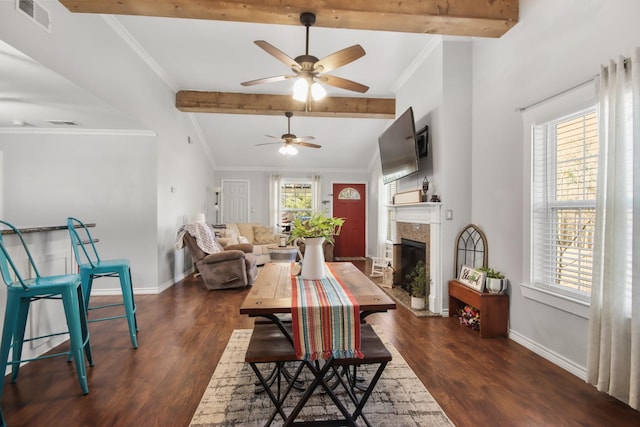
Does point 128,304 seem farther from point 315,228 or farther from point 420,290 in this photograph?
point 420,290

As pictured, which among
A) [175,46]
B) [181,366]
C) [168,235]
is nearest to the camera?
[181,366]

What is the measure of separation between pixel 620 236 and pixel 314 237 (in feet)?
5.97

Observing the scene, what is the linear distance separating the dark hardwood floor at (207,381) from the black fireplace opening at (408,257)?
46.4 inches

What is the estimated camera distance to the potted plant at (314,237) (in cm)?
198

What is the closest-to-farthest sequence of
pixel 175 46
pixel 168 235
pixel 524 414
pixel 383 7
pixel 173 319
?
pixel 524 414 < pixel 383 7 < pixel 173 319 < pixel 175 46 < pixel 168 235

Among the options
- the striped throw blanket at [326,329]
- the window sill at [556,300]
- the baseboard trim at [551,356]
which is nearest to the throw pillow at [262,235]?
the baseboard trim at [551,356]

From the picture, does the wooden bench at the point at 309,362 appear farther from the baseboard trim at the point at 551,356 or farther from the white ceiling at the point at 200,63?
the white ceiling at the point at 200,63

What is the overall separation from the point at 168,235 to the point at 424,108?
13.6ft

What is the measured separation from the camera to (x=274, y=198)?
25.2ft

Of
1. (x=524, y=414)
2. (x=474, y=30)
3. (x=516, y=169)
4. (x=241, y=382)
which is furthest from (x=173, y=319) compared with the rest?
(x=474, y=30)

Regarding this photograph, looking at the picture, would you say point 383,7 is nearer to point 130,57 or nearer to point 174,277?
point 130,57

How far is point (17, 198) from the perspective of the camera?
4.05 metres

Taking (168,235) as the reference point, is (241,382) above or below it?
below

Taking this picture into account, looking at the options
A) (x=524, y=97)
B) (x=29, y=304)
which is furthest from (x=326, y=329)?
(x=524, y=97)
